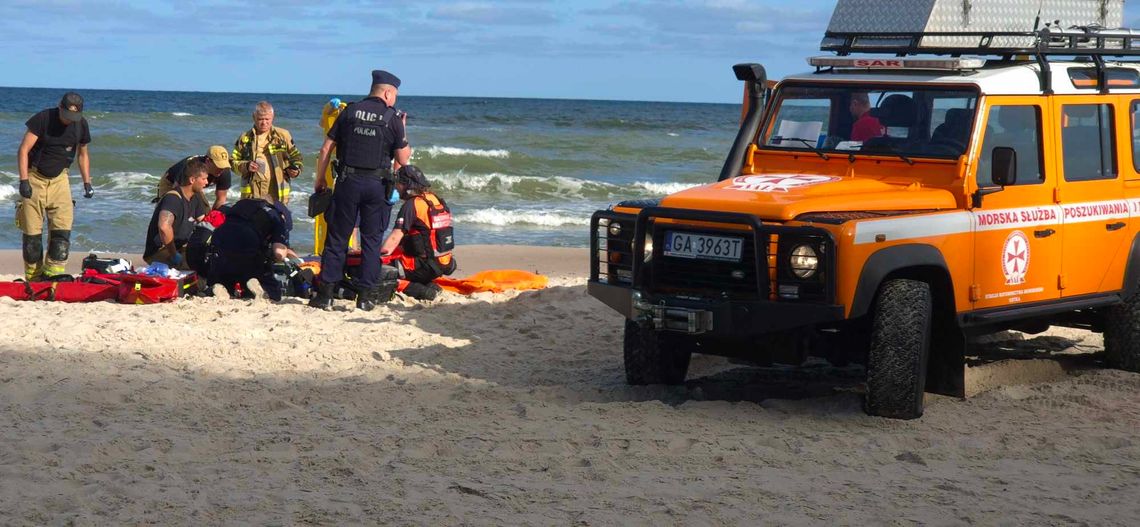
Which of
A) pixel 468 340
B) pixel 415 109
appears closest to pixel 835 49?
pixel 468 340

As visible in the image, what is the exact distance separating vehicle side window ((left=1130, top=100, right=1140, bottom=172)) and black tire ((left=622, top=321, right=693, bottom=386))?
2.83 meters

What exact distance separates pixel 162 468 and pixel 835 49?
4.56 metres

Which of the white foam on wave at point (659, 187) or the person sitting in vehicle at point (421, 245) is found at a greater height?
the person sitting in vehicle at point (421, 245)

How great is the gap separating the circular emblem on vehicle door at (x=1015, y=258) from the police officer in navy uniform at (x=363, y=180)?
4191 mm

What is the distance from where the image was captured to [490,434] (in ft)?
19.9

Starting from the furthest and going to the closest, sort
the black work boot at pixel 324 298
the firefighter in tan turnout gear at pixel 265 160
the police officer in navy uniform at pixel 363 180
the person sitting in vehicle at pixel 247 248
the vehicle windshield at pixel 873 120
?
the firefighter in tan turnout gear at pixel 265 160 → the person sitting in vehicle at pixel 247 248 → the black work boot at pixel 324 298 → the police officer in navy uniform at pixel 363 180 → the vehicle windshield at pixel 873 120

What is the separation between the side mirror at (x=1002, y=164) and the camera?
655 cm

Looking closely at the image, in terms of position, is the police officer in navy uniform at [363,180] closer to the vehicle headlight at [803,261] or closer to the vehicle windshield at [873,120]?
the vehicle windshield at [873,120]

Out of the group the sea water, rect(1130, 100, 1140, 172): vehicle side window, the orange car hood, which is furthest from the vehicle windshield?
the sea water

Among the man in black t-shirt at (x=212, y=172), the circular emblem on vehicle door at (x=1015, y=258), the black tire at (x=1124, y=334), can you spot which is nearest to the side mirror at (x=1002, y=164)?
the circular emblem on vehicle door at (x=1015, y=258)

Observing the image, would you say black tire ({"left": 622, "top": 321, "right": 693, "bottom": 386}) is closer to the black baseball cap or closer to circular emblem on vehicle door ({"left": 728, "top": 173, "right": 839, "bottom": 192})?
circular emblem on vehicle door ({"left": 728, "top": 173, "right": 839, "bottom": 192})

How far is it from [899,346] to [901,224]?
0.57 meters

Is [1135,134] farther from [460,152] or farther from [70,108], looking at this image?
[460,152]

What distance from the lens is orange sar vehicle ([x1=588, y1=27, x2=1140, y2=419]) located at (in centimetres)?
610
